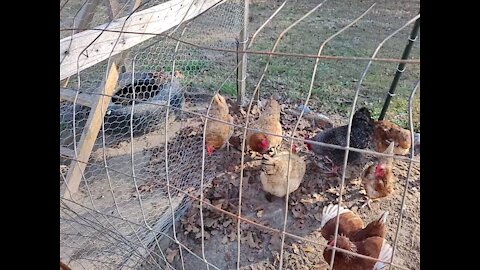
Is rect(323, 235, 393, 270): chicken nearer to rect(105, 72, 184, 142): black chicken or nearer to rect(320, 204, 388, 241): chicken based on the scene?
rect(320, 204, 388, 241): chicken

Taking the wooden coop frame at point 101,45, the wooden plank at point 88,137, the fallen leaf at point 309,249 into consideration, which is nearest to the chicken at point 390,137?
the fallen leaf at point 309,249

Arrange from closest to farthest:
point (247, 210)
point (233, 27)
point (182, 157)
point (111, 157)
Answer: point (247, 210), point (182, 157), point (111, 157), point (233, 27)

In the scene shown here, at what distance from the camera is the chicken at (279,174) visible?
105 inches

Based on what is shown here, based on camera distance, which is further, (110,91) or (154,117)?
(154,117)

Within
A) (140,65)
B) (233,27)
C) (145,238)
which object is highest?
(233,27)

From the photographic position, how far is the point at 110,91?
247 centimetres

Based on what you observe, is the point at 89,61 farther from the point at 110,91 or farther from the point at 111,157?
the point at 111,157

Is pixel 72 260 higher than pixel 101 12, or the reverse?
pixel 101 12

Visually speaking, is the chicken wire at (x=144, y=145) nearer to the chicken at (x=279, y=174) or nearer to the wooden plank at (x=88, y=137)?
the wooden plank at (x=88, y=137)

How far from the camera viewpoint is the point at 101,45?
1.95 metres

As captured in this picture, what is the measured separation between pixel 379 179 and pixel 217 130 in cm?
117

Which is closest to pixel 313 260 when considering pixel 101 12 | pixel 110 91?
pixel 110 91

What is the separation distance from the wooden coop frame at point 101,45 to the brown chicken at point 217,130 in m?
0.80
